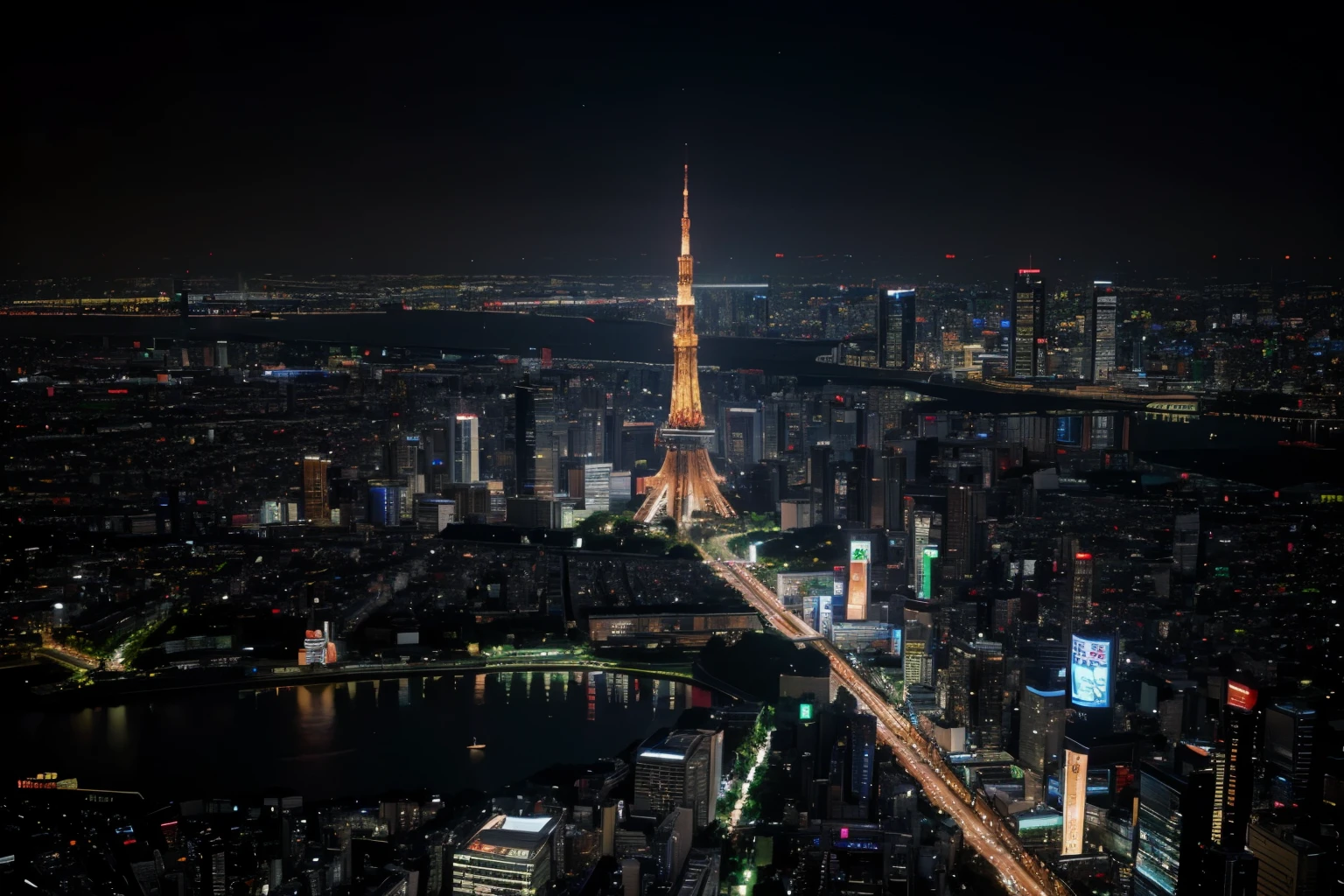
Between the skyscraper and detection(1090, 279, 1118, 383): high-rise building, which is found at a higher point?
detection(1090, 279, 1118, 383): high-rise building

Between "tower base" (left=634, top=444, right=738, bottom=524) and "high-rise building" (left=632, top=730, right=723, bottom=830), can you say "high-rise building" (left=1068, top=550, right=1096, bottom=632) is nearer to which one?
"high-rise building" (left=632, top=730, right=723, bottom=830)

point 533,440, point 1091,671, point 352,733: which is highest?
point 533,440

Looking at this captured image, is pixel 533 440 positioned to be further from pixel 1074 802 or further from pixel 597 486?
pixel 1074 802

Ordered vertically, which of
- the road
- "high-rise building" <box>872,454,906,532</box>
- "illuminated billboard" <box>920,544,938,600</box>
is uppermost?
"high-rise building" <box>872,454,906,532</box>

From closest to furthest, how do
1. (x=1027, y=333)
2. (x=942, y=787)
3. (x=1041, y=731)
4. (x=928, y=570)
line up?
(x=942, y=787) < (x=1041, y=731) < (x=928, y=570) < (x=1027, y=333)

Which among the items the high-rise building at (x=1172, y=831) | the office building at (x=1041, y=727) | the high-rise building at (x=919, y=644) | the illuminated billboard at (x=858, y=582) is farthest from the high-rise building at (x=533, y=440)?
the high-rise building at (x=1172, y=831)

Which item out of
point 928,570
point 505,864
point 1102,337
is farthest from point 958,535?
point 505,864

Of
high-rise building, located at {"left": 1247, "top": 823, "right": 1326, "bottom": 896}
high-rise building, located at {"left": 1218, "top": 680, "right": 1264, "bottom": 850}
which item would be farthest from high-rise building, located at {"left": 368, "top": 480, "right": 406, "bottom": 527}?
high-rise building, located at {"left": 1247, "top": 823, "right": 1326, "bottom": 896}
